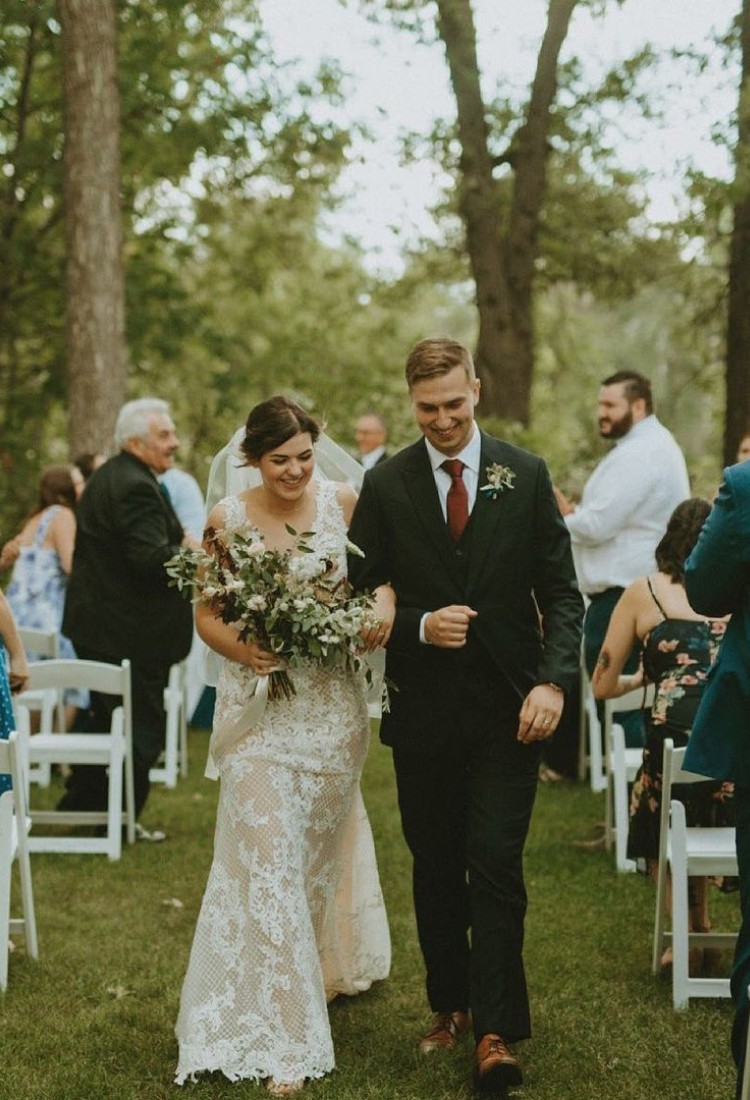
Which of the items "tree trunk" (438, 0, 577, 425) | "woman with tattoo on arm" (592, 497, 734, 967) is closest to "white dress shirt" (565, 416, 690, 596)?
"woman with tattoo on arm" (592, 497, 734, 967)

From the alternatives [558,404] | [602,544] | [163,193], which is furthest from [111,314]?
[558,404]

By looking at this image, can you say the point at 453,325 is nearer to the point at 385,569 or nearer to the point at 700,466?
the point at 700,466

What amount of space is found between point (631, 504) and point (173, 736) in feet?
12.6

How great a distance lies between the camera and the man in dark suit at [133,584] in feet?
27.7

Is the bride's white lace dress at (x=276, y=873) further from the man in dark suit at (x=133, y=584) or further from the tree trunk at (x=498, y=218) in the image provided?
the tree trunk at (x=498, y=218)

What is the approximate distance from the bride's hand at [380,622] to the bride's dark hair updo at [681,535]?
170 cm

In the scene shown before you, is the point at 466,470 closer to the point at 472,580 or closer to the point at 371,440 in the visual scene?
the point at 472,580

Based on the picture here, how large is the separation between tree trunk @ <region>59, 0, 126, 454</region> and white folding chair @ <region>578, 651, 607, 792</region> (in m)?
4.87

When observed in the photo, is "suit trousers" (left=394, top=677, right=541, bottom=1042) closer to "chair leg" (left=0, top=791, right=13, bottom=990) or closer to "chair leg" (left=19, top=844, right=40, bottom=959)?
"chair leg" (left=0, top=791, right=13, bottom=990)

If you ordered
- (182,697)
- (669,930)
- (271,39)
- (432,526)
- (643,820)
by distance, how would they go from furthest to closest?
(271,39) < (182,697) < (669,930) < (643,820) < (432,526)

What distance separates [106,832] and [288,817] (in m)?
4.26

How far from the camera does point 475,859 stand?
4.79m

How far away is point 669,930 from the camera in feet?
21.7

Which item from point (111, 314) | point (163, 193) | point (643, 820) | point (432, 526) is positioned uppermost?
point (163, 193)
